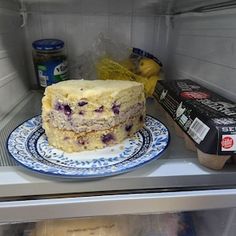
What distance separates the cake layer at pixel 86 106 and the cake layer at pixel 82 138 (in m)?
0.01

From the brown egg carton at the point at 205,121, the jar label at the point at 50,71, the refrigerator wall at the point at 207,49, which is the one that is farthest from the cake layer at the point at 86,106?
the jar label at the point at 50,71

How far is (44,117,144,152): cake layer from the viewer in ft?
1.65

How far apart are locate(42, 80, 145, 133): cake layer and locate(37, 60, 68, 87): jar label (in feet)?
1.18

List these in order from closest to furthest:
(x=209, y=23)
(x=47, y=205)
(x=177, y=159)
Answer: (x=47, y=205) < (x=177, y=159) < (x=209, y=23)

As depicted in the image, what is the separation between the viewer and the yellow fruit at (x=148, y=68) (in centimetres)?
89

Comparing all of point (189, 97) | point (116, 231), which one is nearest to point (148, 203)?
point (116, 231)

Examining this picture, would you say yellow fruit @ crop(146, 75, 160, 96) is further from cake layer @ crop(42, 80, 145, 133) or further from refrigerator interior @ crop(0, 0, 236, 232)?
A: cake layer @ crop(42, 80, 145, 133)

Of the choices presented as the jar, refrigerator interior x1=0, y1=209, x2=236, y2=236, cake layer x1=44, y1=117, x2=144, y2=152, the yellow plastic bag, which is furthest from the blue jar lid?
refrigerator interior x1=0, y1=209, x2=236, y2=236

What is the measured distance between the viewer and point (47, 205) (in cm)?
39

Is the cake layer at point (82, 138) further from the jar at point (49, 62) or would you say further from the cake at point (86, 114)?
the jar at point (49, 62)

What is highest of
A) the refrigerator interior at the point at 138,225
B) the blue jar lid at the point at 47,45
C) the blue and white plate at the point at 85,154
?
the blue jar lid at the point at 47,45

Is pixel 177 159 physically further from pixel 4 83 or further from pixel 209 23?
pixel 4 83

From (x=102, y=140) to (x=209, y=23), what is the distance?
0.46 m

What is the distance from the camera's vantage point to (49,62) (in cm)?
87
